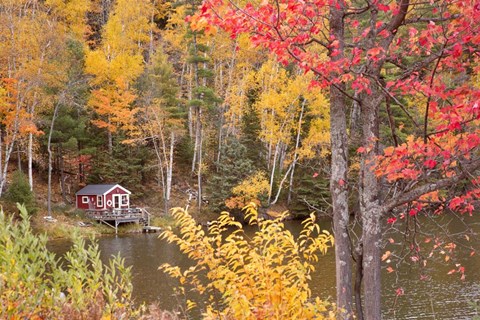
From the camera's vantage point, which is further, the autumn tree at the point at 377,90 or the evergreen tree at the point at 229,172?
the evergreen tree at the point at 229,172

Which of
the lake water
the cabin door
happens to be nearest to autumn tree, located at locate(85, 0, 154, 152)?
the cabin door

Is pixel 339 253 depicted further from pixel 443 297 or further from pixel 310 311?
pixel 443 297

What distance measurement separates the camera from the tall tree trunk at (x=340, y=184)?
4.99m

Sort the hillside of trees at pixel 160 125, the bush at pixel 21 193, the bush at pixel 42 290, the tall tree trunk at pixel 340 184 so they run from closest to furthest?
the bush at pixel 42 290, the tall tree trunk at pixel 340 184, the bush at pixel 21 193, the hillside of trees at pixel 160 125

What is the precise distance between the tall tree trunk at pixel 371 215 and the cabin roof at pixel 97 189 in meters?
26.1

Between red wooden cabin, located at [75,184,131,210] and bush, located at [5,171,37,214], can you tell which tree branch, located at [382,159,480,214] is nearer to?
bush, located at [5,171,37,214]

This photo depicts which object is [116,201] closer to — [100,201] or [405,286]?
[100,201]

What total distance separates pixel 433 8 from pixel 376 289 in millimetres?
2557

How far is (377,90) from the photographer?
481 cm

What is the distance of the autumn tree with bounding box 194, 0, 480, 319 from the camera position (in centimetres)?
399

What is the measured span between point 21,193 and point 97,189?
6149 mm

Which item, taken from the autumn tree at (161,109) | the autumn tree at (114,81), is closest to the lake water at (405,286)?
the autumn tree at (161,109)

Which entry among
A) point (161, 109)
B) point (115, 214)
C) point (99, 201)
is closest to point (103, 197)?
point (99, 201)

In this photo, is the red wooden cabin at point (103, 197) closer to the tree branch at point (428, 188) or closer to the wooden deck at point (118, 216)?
the wooden deck at point (118, 216)
